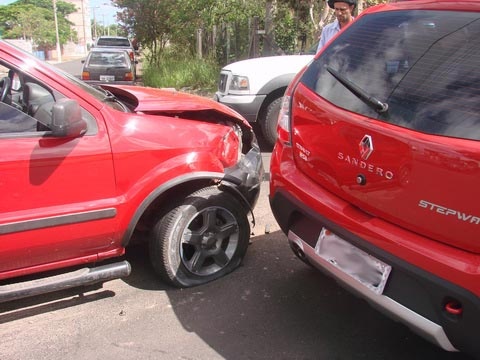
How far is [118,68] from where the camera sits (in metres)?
13.8

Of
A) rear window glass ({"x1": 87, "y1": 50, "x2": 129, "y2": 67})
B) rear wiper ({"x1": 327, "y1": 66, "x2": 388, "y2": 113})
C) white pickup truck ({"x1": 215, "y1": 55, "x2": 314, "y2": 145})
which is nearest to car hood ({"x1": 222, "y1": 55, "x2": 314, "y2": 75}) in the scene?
A: white pickup truck ({"x1": 215, "y1": 55, "x2": 314, "y2": 145})

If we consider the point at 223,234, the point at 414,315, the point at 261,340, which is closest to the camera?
the point at 414,315

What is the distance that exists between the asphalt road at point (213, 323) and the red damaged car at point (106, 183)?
0.73ft

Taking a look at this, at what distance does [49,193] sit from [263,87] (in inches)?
159

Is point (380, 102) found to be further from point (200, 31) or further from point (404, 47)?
point (200, 31)

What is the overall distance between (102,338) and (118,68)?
12.2 meters

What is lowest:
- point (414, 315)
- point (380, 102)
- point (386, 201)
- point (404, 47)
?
point (414, 315)

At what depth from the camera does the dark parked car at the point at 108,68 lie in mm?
13812

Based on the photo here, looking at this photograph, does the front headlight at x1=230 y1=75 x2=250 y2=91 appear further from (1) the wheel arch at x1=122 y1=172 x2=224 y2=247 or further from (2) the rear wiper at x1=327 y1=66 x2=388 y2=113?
(2) the rear wiper at x1=327 y1=66 x2=388 y2=113

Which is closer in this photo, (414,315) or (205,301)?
(414,315)

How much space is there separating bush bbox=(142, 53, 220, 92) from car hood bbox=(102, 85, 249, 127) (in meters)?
9.06

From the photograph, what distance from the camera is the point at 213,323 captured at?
9.25 feet

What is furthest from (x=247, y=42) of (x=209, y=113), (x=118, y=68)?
(x=209, y=113)

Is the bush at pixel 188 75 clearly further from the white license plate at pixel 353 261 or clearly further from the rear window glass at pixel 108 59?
the white license plate at pixel 353 261
